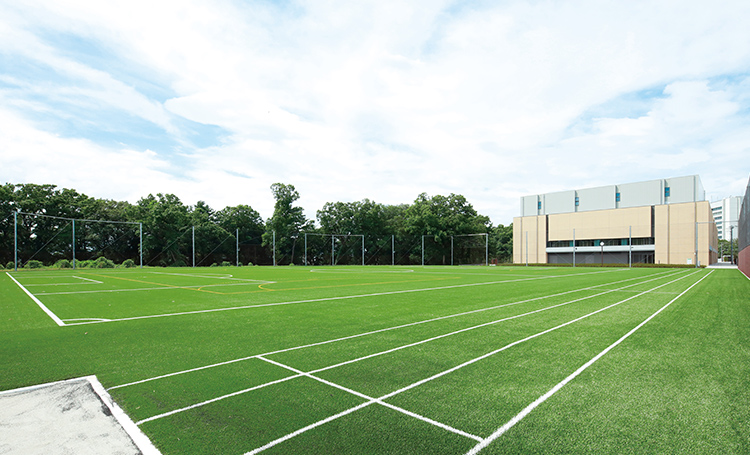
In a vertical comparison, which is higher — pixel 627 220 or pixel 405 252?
pixel 627 220

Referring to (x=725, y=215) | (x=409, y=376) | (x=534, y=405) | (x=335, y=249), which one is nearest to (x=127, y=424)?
(x=409, y=376)

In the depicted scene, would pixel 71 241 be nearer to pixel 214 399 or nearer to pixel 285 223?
pixel 285 223

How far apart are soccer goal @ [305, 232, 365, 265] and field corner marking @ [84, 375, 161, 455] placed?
6587cm

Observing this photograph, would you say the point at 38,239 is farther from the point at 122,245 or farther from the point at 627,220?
the point at 627,220

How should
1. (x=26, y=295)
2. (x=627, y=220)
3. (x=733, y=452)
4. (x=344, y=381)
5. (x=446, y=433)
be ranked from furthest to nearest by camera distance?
1. (x=627, y=220)
2. (x=26, y=295)
3. (x=344, y=381)
4. (x=446, y=433)
5. (x=733, y=452)

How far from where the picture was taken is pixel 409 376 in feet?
15.4

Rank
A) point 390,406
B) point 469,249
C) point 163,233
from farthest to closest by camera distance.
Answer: point 469,249 < point 163,233 < point 390,406

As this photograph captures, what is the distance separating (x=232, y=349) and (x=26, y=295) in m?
13.5

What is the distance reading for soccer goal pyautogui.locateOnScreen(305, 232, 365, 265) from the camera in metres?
71.6

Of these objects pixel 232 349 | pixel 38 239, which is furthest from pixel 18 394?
pixel 38 239

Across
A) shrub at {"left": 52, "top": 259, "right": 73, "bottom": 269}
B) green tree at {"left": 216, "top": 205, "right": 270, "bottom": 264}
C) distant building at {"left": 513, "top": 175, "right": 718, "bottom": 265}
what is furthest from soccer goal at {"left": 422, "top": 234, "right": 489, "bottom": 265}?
shrub at {"left": 52, "top": 259, "right": 73, "bottom": 269}

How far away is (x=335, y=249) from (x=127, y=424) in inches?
2754

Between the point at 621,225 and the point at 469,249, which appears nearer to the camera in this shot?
the point at 621,225

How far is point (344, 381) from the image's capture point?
4.53 metres
